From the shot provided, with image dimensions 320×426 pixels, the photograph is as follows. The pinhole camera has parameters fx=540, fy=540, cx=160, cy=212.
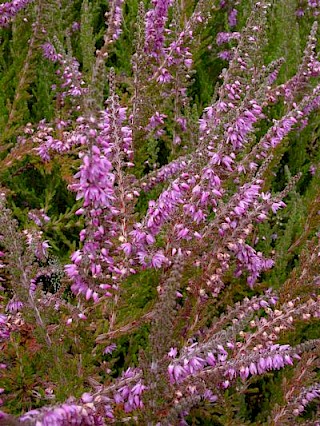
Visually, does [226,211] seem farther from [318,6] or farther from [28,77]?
[318,6]

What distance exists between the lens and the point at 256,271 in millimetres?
2527

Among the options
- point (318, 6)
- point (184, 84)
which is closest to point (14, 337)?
point (184, 84)

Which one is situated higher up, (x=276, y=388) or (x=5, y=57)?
(x=5, y=57)

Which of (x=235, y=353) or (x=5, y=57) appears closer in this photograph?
(x=235, y=353)

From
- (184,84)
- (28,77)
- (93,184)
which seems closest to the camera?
(93,184)

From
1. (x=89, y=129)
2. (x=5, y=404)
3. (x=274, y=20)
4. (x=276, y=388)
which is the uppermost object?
(x=274, y=20)

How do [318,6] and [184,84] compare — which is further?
[318,6]

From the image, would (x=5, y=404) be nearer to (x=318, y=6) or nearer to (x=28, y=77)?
(x=28, y=77)

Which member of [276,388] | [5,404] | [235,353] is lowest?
[5,404]

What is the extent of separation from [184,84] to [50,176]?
118cm

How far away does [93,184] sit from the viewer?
136cm

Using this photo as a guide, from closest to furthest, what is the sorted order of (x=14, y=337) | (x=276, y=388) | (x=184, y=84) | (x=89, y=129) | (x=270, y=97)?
(x=89, y=129) < (x=14, y=337) < (x=276, y=388) < (x=184, y=84) < (x=270, y=97)

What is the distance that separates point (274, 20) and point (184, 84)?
2.01 metres

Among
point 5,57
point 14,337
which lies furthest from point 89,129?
point 5,57
